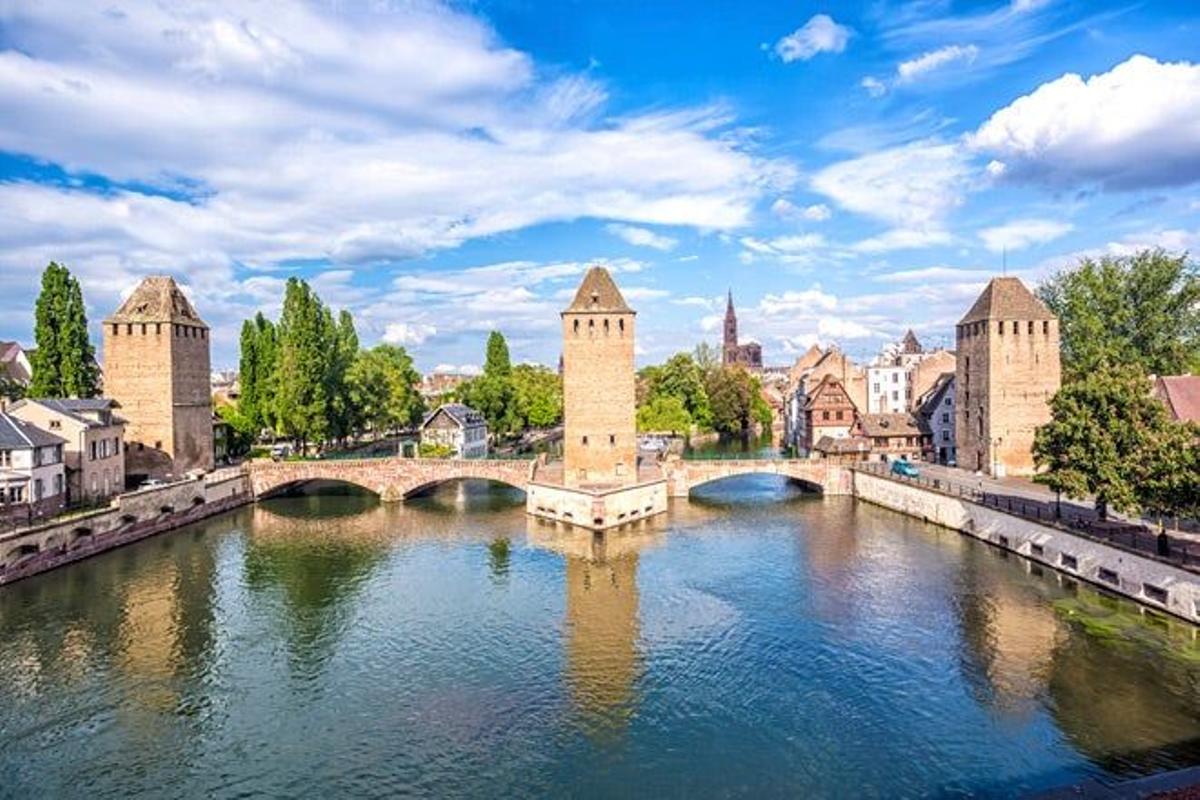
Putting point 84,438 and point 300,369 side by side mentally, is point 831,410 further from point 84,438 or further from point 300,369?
point 84,438

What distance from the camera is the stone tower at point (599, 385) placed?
42875 millimetres

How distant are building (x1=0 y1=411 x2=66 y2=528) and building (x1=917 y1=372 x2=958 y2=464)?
51.5m

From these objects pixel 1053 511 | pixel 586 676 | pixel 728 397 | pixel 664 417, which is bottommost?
pixel 586 676

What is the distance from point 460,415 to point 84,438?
2991 centimetres

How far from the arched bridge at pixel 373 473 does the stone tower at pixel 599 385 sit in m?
7.90

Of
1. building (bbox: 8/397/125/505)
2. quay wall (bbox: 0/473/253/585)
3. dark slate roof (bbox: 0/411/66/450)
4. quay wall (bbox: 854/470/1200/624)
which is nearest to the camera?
quay wall (bbox: 854/470/1200/624)

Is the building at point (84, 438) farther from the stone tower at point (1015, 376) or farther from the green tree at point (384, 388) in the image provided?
the stone tower at point (1015, 376)

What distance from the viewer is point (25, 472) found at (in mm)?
35188

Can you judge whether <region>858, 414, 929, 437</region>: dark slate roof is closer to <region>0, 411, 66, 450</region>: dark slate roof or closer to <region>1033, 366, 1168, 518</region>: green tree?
<region>1033, 366, 1168, 518</region>: green tree

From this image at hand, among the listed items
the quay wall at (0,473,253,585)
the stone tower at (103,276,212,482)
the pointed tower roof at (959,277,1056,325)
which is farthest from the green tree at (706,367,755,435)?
the stone tower at (103,276,212,482)

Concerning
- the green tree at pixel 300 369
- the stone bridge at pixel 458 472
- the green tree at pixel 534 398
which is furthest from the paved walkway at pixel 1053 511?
the green tree at pixel 534 398

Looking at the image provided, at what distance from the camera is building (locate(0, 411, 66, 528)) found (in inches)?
1361

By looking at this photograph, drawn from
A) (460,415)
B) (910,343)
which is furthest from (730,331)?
(460,415)

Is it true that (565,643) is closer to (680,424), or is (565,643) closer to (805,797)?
(805,797)
